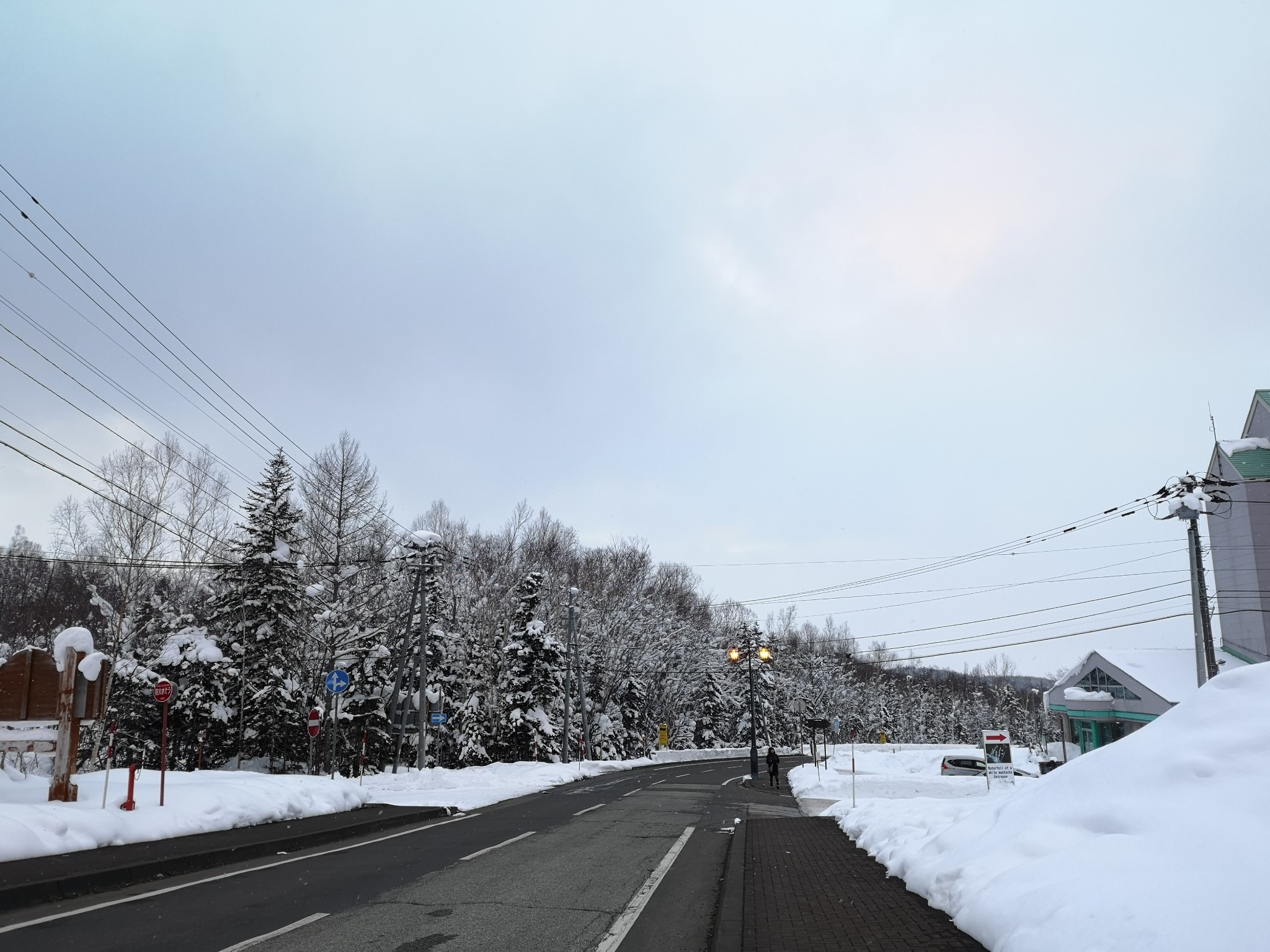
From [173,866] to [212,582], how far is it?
32.1 m

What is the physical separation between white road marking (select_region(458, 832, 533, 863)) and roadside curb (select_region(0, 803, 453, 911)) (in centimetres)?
278

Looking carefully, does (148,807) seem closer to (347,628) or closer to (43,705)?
(43,705)

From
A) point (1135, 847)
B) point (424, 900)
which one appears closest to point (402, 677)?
point (424, 900)

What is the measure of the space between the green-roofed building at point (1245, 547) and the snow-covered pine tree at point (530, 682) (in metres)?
37.2

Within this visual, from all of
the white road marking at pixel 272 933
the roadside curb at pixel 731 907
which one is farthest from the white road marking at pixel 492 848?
the white road marking at pixel 272 933

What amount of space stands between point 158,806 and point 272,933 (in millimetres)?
7139

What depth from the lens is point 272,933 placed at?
258 inches

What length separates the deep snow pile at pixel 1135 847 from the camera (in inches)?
173

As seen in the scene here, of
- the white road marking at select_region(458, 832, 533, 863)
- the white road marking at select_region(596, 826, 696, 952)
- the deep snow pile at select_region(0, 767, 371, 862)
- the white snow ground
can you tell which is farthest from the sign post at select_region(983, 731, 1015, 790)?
the deep snow pile at select_region(0, 767, 371, 862)

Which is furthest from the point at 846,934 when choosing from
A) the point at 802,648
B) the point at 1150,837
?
the point at 802,648

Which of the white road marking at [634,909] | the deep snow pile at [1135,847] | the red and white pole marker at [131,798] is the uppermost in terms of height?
the deep snow pile at [1135,847]

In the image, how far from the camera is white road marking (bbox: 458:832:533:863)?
11148mm

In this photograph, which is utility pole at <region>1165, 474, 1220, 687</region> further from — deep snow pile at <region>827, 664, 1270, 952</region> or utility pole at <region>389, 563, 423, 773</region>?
utility pole at <region>389, 563, 423, 773</region>

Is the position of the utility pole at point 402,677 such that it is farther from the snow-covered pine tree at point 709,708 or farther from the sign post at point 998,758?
the snow-covered pine tree at point 709,708
